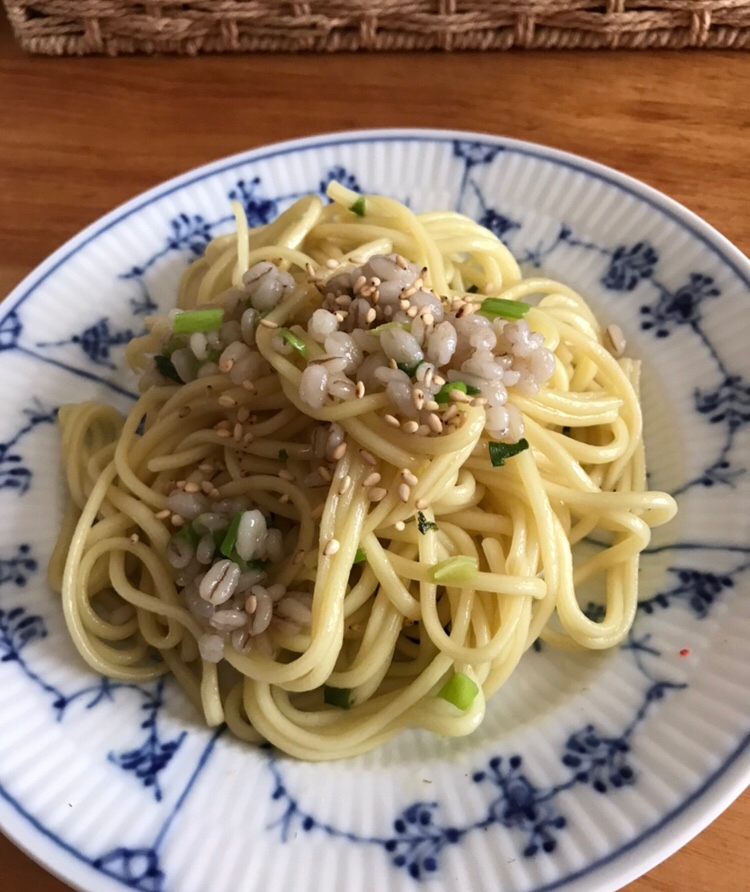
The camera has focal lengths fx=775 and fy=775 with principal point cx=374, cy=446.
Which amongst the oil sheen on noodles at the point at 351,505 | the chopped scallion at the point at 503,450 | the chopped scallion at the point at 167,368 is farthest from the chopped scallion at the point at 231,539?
the chopped scallion at the point at 503,450

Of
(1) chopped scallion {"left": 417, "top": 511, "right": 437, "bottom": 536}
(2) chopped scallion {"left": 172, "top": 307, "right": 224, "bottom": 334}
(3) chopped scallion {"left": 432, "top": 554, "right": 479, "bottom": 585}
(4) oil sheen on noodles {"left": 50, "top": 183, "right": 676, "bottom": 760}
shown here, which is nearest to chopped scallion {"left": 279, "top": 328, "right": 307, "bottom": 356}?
(4) oil sheen on noodles {"left": 50, "top": 183, "right": 676, "bottom": 760}

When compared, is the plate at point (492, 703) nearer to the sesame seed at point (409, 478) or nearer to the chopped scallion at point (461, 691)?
the chopped scallion at point (461, 691)

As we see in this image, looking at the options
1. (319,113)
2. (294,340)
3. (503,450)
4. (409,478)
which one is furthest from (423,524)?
(319,113)

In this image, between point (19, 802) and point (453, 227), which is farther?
point (453, 227)

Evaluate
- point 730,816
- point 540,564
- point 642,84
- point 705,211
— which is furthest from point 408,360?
point 642,84

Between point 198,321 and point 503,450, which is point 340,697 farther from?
point 198,321

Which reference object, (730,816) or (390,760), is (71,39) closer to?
(390,760)
